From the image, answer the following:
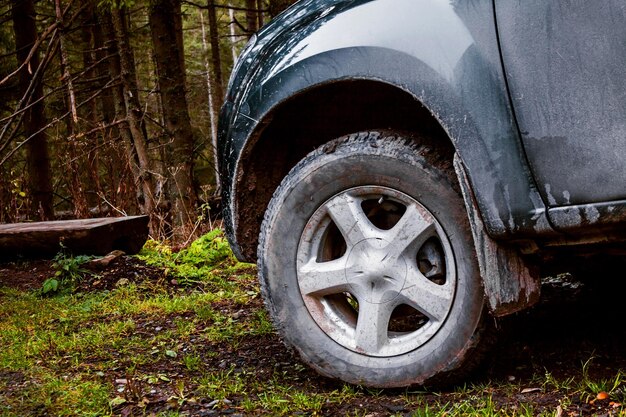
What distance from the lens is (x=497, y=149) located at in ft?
7.27

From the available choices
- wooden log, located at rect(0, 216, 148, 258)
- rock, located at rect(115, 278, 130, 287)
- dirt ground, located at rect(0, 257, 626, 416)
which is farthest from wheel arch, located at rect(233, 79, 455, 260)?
wooden log, located at rect(0, 216, 148, 258)

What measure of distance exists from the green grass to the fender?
66 cm

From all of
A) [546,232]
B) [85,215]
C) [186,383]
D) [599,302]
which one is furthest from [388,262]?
[85,215]

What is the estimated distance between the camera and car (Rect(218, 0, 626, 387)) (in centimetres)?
212

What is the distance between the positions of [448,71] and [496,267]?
0.67 meters

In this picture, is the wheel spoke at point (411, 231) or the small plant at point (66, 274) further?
the small plant at point (66, 274)

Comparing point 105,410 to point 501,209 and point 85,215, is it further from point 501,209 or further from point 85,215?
point 85,215

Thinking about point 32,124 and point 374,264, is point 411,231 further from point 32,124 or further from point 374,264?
point 32,124

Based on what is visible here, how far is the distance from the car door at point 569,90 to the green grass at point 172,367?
2.44ft

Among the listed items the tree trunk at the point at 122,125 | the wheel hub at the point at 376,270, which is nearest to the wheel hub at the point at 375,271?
the wheel hub at the point at 376,270

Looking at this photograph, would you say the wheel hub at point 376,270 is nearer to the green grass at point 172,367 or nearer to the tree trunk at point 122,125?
the green grass at point 172,367

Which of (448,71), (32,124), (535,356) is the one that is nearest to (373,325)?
(535,356)

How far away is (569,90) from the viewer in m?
2.12

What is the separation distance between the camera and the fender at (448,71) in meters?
2.20
